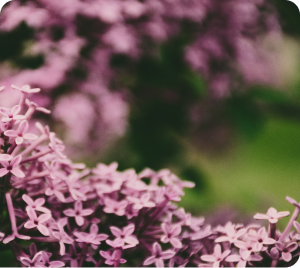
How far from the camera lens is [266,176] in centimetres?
86

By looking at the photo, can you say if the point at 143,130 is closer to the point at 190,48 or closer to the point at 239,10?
the point at 190,48

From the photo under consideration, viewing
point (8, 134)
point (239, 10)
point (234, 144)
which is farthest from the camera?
point (234, 144)

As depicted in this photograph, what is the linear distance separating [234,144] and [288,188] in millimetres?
162

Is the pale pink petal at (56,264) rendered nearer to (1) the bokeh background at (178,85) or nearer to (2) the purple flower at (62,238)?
(2) the purple flower at (62,238)

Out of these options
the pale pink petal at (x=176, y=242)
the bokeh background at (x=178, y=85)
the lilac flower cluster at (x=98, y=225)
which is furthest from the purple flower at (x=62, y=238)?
the bokeh background at (x=178, y=85)

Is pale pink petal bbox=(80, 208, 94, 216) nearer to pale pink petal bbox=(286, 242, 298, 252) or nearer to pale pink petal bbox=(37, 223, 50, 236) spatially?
pale pink petal bbox=(37, 223, 50, 236)

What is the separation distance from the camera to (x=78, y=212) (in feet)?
1.25

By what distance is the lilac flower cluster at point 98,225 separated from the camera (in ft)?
1.12

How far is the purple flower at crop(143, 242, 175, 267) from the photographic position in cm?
36

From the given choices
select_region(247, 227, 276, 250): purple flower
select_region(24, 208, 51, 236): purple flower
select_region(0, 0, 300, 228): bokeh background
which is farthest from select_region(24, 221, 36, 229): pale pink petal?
select_region(0, 0, 300, 228): bokeh background

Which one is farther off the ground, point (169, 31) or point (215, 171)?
point (169, 31)

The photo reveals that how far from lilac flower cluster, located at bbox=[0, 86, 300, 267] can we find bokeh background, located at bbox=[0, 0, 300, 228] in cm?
29

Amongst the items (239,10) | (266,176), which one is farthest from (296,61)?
(266,176)

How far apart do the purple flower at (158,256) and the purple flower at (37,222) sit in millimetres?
104
